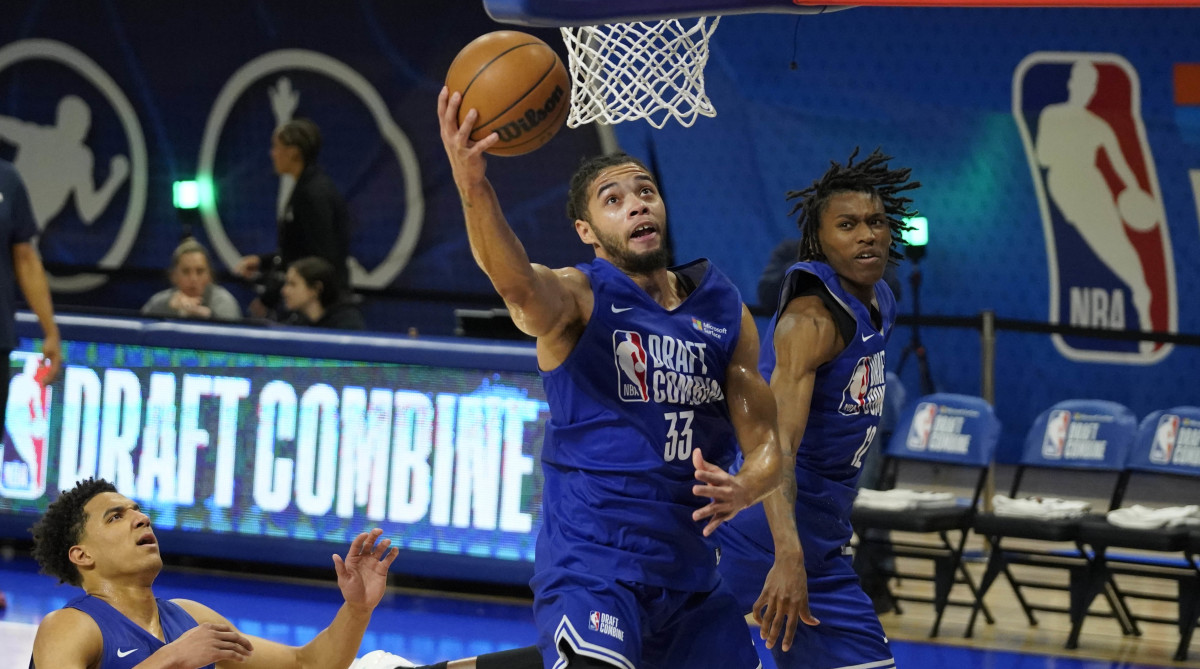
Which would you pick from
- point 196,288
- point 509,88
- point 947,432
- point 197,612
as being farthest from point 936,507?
point 196,288

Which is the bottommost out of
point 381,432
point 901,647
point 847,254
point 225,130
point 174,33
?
point 901,647

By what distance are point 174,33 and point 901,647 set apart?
9.70 metres

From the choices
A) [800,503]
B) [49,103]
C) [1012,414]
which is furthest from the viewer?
[49,103]

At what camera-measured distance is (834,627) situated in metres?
4.44

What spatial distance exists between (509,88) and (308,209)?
6.19m

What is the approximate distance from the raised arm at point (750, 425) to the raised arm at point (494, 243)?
528 mm

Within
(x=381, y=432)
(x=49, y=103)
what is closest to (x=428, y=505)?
(x=381, y=432)

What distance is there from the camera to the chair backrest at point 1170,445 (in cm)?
821

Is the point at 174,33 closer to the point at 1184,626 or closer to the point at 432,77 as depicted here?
the point at 432,77


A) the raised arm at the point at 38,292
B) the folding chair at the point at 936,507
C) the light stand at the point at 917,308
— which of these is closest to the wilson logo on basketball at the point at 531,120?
the folding chair at the point at 936,507

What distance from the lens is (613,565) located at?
3945 millimetres

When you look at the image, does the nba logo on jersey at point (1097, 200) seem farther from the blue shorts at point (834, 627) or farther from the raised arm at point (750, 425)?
the raised arm at point (750, 425)

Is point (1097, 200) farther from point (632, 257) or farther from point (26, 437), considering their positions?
point (632, 257)

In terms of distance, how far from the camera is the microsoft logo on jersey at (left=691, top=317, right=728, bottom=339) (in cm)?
417
